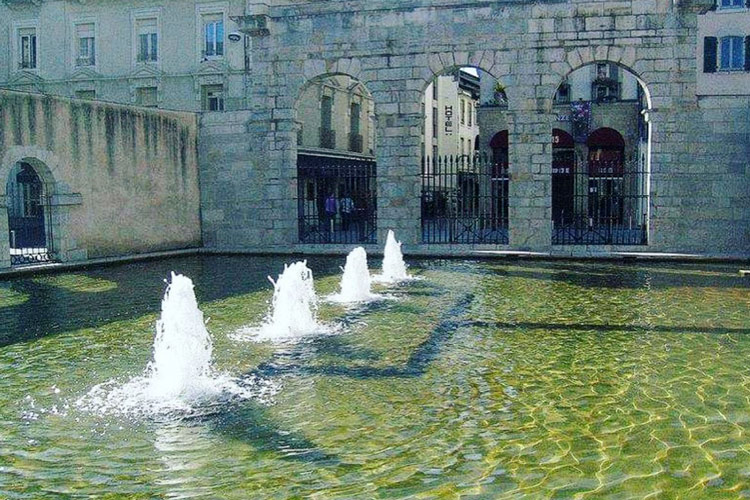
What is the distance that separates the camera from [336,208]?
27.0m

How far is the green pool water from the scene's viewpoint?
4.45 m

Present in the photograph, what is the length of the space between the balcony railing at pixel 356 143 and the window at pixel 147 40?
31.3ft

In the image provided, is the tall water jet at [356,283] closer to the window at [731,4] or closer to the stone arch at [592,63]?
the stone arch at [592,63]

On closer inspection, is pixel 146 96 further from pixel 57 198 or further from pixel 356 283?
pixel 356 283

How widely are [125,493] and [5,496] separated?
666mm

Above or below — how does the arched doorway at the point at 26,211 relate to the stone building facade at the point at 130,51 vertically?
below

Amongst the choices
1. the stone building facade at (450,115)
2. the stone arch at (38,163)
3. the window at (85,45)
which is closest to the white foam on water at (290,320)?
the stone arch at (38,163)

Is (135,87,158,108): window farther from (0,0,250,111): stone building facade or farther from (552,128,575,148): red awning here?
(552,128,575,148): red awning

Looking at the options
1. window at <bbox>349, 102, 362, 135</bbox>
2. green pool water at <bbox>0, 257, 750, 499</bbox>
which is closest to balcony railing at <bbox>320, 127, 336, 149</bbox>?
window at <bbox>349, 102, 362, 135</bbox>

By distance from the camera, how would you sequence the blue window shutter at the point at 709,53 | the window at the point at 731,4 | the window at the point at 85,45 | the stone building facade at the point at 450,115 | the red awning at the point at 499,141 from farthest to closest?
the stone building facade at the point at 450,115
the window at the point at 85,45
the red awning at the point at 499,141
the window at the point at 731,4
the blue window shutter at the point at 709,53

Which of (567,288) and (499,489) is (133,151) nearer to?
(567,288)

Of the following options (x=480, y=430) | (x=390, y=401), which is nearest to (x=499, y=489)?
(x=480, y=430)

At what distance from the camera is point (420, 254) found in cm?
1845

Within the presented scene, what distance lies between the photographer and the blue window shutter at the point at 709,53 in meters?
26.9
